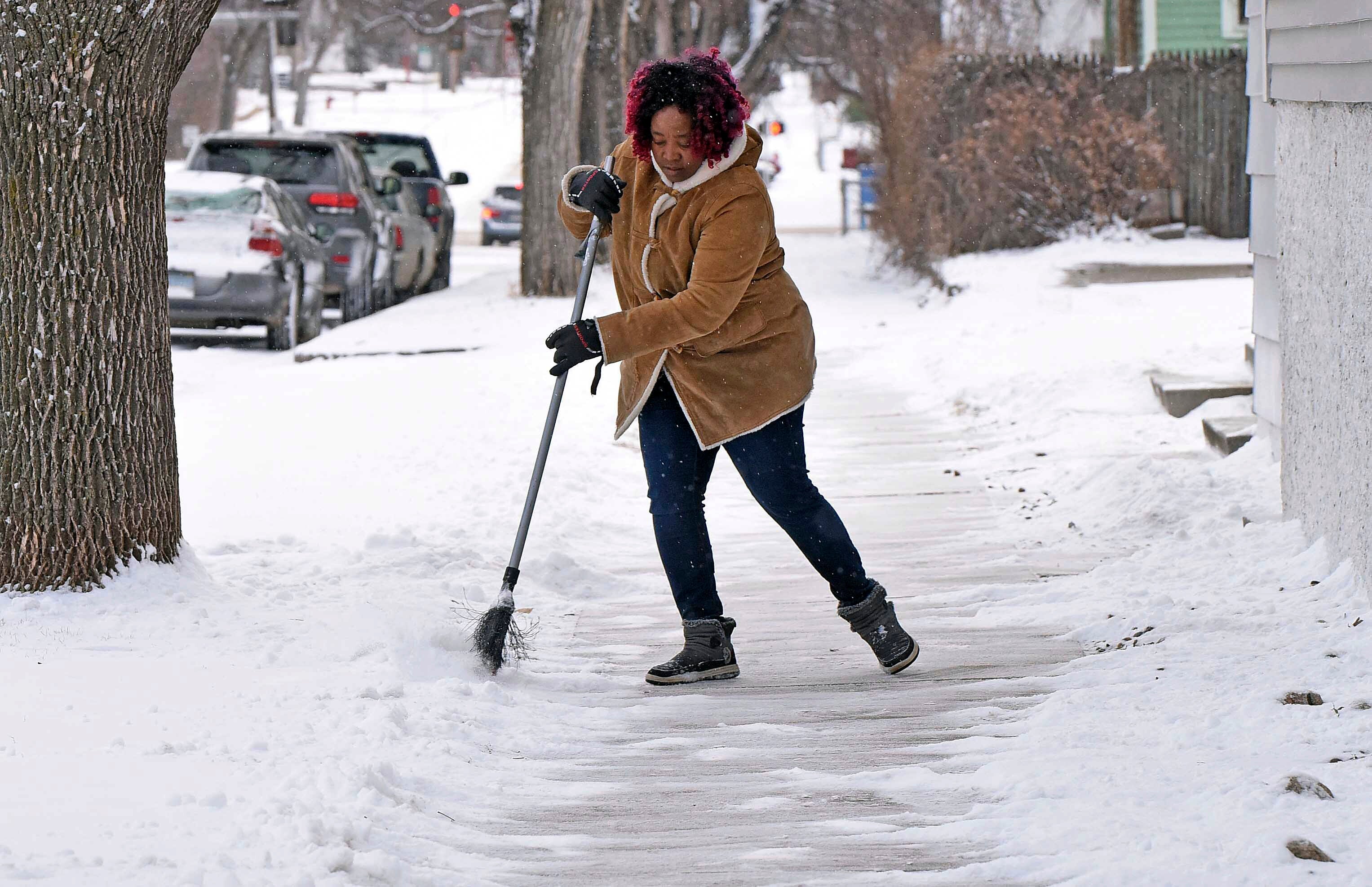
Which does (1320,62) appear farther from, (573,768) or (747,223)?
(573,768)

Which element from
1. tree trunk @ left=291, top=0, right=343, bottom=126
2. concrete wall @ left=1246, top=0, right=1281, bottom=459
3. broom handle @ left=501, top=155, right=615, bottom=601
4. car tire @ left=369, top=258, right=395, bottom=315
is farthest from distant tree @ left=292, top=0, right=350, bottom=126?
broom handle @ left=501, top=155, right=615, bottom=601

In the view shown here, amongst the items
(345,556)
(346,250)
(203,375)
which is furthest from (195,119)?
(345,556)

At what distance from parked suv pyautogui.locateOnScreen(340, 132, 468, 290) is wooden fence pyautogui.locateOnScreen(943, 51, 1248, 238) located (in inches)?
237

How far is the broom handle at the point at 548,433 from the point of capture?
16.6 ft

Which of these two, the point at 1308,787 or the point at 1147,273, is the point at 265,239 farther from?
the point at 1308,787

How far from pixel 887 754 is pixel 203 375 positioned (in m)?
9.09

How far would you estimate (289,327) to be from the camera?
46.0 feet

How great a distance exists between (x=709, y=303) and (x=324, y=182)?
12019 millimetres

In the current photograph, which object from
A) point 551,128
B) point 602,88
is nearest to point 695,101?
point 551,128

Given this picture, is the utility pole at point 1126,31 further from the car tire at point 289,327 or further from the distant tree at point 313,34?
the distant tree at point 313,34

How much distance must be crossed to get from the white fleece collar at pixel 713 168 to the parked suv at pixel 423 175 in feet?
50.4

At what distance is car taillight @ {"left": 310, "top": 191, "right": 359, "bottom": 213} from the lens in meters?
15.8

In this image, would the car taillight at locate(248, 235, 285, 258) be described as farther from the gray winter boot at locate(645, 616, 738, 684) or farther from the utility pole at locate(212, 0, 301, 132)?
the utility pole at locate(212, 0, 301, 132)

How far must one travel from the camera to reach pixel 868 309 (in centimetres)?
1708
